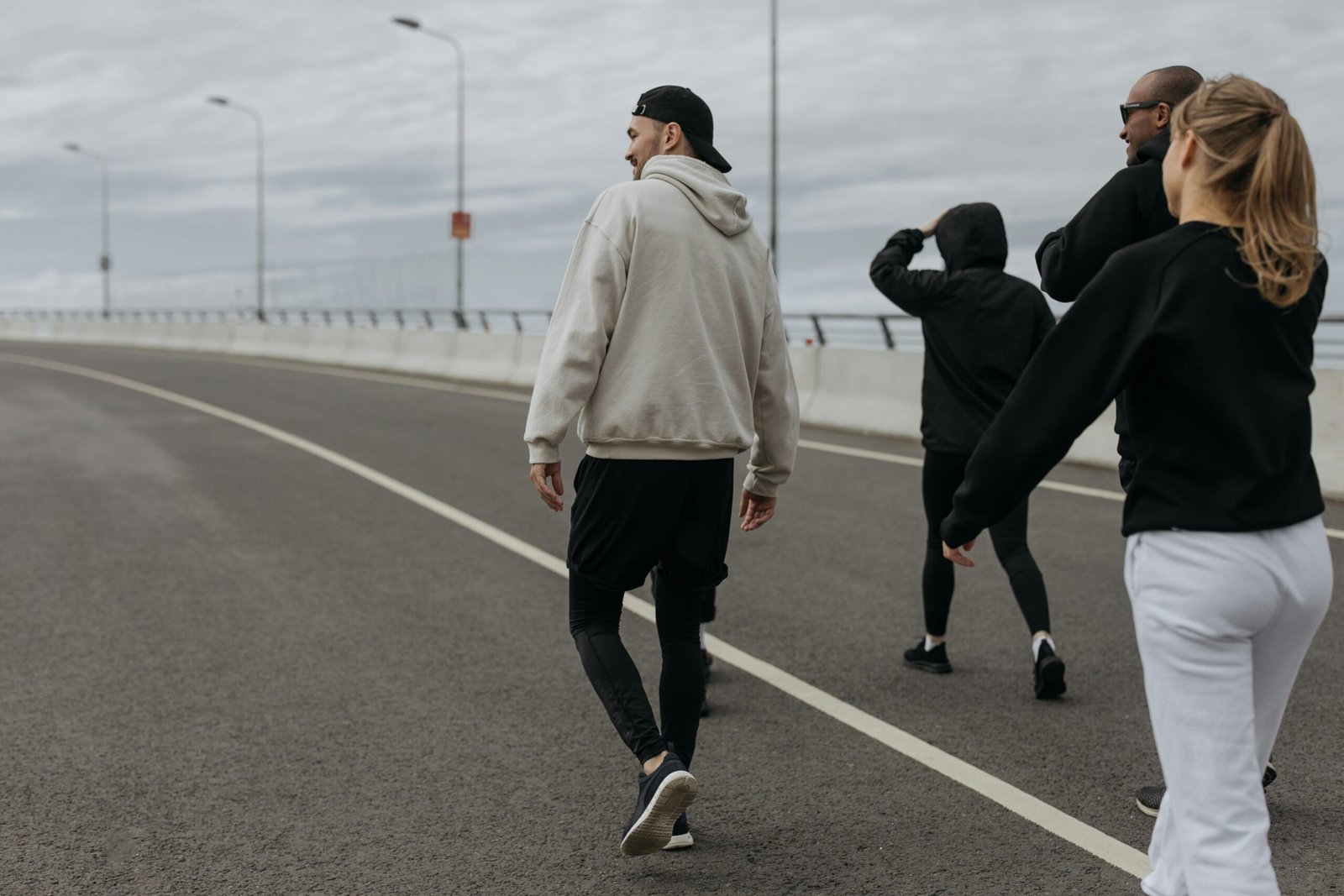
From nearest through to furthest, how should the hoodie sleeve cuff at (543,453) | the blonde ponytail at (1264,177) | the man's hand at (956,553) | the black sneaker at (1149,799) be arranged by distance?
the blonde ponytail at (1264,177), the man's hand at (956,553), the hoodie sleeve cuff at (543,453), the black sneaker at (1149,799)

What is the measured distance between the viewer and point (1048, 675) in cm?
519

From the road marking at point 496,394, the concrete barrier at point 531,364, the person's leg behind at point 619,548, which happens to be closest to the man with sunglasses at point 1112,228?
the person's leg behind at point 619,548

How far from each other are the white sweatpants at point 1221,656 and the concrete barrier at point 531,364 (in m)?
2.83

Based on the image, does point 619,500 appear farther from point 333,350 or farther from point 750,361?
point 333,350

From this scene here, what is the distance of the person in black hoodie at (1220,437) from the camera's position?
2.39 meters

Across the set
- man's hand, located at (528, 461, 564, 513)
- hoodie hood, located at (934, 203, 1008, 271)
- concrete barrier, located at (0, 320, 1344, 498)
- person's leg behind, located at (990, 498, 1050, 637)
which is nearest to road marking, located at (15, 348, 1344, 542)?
concrete barrier, located at (0, 320, 1344, 498)

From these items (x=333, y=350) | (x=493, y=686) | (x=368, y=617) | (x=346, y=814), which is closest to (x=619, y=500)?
(x=346, y=814)

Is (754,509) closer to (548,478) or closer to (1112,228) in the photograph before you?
(548,478)

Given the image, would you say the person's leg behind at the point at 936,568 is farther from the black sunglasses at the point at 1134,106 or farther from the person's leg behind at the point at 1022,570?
the black sunglasses at the point at 1134,106

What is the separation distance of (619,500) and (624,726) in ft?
1.98

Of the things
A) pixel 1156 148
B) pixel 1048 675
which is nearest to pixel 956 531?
pixel 1156 148

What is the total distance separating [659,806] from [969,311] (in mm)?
2462

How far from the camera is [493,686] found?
548 centimetres

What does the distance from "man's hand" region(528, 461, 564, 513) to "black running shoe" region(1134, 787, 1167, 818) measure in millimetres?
1944
